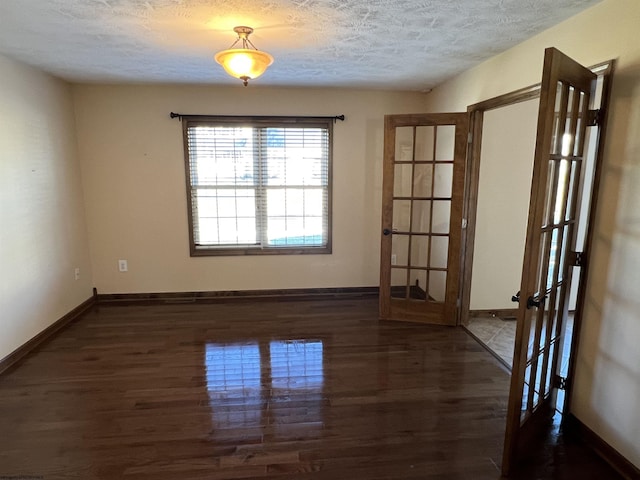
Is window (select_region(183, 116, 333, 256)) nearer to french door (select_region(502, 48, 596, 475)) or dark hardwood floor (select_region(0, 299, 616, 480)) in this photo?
dark hardwood floor (select_region(0, 299, 616, 480))

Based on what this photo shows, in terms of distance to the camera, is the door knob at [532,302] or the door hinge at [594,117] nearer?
the door knob at [532,302]

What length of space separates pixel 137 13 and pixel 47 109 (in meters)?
2.01

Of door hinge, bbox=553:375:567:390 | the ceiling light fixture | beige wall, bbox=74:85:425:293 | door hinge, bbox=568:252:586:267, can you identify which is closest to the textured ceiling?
the ceiling light fixture

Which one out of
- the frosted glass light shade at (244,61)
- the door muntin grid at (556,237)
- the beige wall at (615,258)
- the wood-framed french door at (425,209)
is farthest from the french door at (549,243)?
the frosted glass light shade at (244,61)

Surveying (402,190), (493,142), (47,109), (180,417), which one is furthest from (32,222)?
(493,142)

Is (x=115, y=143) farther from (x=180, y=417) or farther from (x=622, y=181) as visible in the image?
(x=622, y=181)

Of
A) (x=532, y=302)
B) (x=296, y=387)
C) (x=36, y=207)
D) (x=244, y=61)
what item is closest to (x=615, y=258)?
(x=532, y=302)

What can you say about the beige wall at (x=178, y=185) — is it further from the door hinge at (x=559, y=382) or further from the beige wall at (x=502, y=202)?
the door hinge at (x=559, y=382)

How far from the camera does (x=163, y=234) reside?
Answer: 434cm

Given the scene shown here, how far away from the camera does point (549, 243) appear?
6.31ft

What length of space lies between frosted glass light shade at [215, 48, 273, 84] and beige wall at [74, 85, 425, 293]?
71.7 inches

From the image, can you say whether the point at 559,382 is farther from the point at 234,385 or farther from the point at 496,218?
the point at 234,385

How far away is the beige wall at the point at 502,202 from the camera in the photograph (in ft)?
11.8

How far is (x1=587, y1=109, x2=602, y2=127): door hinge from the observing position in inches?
78.5
